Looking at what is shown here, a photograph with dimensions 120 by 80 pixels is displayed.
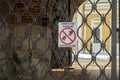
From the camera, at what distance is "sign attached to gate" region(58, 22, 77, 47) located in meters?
1.94

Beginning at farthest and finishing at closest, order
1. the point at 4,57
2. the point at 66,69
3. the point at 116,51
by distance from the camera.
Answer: the point at 4,57
the point at 66,69
the point at 116,51

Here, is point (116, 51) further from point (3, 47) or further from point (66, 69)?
point (3, 47)

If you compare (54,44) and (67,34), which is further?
(54,44)

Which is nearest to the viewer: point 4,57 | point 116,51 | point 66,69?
point 116,51

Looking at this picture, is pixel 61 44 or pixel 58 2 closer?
pixel 61 44

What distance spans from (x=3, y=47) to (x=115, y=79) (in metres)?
0.76

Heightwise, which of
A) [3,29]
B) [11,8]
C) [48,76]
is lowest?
[48,76]

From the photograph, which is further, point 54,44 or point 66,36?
point 54,44

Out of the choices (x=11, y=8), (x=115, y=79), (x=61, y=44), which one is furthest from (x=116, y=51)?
(x=11, y=8)

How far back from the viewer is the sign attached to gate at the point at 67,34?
1943 mm

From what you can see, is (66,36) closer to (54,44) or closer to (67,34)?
(67,34)

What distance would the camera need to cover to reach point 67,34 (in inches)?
76.5

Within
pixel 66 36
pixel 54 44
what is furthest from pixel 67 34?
pixel 54 44

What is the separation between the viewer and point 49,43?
81.4 inches
